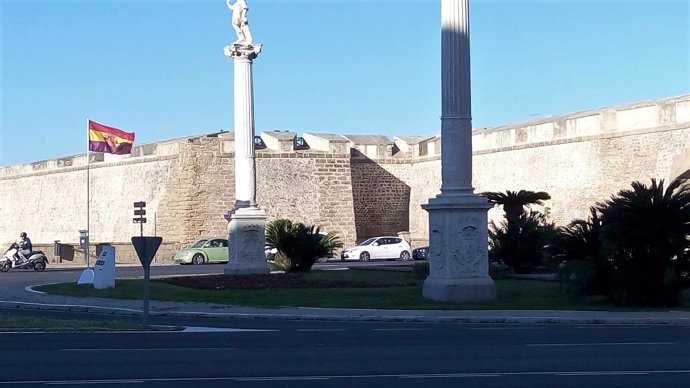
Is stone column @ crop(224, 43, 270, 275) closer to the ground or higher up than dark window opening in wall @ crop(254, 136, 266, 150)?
closer to the ground

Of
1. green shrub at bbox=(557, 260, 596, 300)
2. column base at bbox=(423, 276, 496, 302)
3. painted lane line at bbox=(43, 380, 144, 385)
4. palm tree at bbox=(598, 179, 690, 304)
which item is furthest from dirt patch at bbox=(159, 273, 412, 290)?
painted lane line at bbox=(43, 380, 144, 385)

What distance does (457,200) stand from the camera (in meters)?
22.7

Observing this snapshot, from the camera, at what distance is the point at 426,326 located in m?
18.8

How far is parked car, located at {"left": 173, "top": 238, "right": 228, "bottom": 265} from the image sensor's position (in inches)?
1978

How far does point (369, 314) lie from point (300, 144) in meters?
39.0

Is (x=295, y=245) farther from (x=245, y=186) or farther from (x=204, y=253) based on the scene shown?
(x=204, y=253)

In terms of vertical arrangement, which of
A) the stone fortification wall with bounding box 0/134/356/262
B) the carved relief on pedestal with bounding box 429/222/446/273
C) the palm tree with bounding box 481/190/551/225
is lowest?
the carved relief on pedestal with bounding box 429/222/446/273

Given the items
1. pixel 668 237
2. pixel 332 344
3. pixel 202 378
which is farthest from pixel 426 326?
pixel 202 378

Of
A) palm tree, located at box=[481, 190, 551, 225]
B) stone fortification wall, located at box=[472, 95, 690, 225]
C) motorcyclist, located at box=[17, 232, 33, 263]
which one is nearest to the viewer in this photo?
palm tree, located at box=[481, 190, 551, 225]

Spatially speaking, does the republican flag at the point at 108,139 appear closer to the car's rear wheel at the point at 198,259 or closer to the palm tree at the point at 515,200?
the car's rear wheel at the point at 198,259

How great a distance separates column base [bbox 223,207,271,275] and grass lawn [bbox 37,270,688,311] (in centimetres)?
194

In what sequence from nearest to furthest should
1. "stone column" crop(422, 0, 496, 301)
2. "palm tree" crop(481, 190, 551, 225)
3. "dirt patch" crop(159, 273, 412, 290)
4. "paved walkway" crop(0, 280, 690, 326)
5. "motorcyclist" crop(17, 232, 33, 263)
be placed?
"paved walkway" crop(0, 280, 690, 326) < "stone column" crop(422, 0, 496, 301) < "dirt patch" crop(159, 273, 412, 290) < "palm tree" crop(481, 190, 551, 225) < "motorcyclist" crop(17, 232, 33, 263)

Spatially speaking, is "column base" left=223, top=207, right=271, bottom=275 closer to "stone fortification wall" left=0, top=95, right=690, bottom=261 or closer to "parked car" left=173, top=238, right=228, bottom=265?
"parked car" left=173, top=238, right=228, bottom=265

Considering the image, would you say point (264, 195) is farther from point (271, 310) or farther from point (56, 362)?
point (56, 362)
